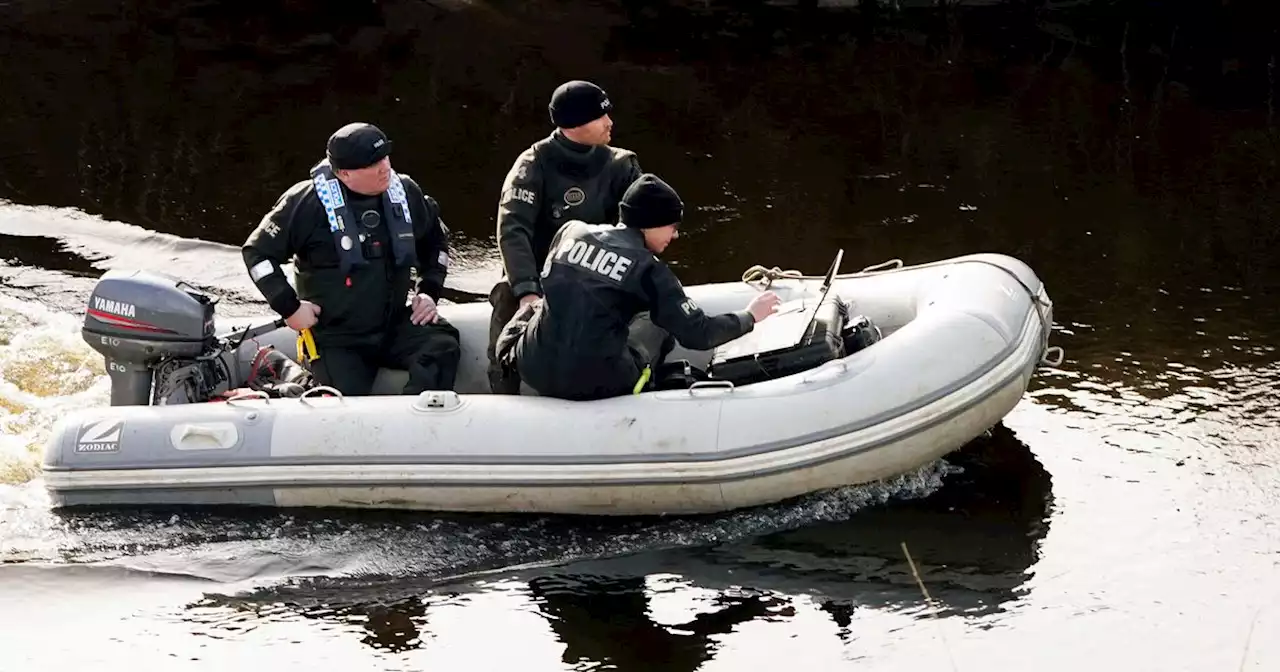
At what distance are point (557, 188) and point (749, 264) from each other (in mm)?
2358

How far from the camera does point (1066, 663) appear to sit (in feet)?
14.2

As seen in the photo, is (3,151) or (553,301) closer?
(553,301)

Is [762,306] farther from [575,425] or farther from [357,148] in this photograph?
[357,148]

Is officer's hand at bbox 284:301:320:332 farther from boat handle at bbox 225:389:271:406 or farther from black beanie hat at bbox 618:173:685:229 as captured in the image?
black beanie hat at bbox 618:173:685:229

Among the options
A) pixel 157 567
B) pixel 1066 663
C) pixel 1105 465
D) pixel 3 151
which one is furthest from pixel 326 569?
pixel 3 151

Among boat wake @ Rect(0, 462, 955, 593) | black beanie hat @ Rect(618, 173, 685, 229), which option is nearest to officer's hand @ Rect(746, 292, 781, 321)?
black beanie hat @ Rect(618, 173, 685, 229)

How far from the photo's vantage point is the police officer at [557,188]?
5.38 meters

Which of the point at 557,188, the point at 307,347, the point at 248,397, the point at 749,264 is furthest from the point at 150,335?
the point at 749,264

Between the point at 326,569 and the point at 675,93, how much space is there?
21.7 feet

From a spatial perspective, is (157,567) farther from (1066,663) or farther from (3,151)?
(3,151)

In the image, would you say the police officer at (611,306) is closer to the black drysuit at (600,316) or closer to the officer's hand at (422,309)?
the black drysuit at (600,316)

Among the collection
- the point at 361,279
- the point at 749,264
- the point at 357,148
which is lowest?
the point at 749,264

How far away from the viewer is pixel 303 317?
5223mm

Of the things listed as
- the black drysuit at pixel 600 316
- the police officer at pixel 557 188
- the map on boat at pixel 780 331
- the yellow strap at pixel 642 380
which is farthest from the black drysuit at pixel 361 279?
the map on boat at pixel 780 331
